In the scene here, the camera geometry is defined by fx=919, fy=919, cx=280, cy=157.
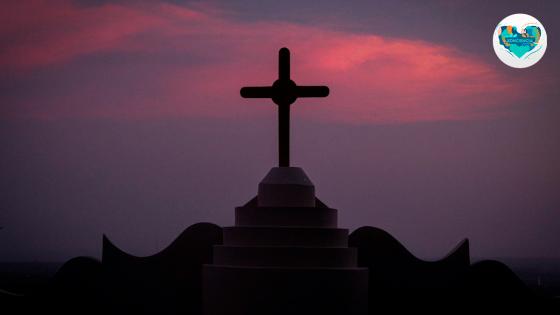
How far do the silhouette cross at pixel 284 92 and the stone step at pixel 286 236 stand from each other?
5.40ft

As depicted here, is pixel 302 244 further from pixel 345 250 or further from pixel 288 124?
pixel 288 124

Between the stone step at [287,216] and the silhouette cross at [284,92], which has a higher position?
the silhouette cross at [284,92]

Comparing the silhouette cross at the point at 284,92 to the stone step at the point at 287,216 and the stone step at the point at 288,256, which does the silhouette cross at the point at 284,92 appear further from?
the stone step at the point at 288,256

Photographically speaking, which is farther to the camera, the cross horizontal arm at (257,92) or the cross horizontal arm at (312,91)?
the cross horizontal arm at (257,92)

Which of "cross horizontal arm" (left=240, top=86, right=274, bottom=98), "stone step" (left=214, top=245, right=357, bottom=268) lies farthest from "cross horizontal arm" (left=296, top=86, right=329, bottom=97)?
"stone step" (left=214, top=245, right=357, bottom=268)

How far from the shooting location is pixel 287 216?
15.2 metres

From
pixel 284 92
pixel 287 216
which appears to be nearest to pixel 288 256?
pixel 287 216

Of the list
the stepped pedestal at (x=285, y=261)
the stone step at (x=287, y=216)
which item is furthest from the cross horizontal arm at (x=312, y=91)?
the stone step at (x=287, y=216)

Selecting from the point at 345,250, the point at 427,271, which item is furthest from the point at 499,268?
the point at 345,250

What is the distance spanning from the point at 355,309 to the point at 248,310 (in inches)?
68.7

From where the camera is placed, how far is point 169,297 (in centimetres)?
1883

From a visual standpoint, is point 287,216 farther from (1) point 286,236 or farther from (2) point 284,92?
(2) point 284,92

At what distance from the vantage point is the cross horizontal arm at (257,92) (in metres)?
16.4

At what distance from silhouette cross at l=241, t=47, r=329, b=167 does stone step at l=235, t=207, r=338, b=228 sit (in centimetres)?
127
